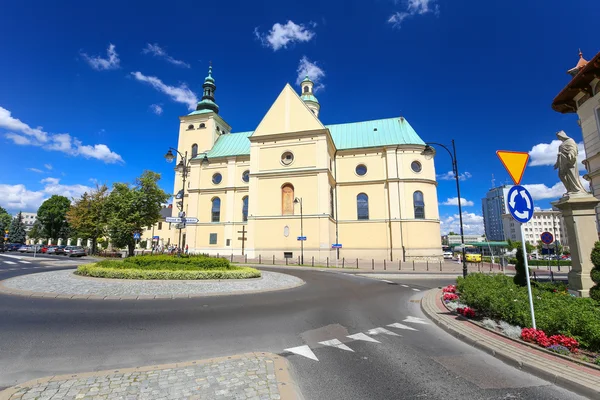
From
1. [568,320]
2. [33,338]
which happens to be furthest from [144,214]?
[568,320]

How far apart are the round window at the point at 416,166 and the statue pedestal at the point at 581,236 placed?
27.8m

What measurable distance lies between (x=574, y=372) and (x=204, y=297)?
9.26m

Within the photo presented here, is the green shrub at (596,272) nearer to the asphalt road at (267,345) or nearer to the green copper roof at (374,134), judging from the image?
the asphalt road at (267,345)

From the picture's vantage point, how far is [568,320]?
496 centimetres

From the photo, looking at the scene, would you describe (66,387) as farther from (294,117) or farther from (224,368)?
(294,117)

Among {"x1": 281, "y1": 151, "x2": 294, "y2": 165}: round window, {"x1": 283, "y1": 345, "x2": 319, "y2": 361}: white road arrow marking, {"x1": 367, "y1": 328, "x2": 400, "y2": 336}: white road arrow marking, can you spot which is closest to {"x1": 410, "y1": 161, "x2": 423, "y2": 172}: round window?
{"x1": 281, "y1": 151, "x2": 294, "y2": 165}: round window

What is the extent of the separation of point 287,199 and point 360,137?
15.1 meters

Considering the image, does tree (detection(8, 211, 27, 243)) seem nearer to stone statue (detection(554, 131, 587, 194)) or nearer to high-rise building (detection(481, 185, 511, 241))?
stone statue (detection(554, 131, 587, 194))

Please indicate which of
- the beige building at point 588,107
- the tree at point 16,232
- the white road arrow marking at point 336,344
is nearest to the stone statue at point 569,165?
the beige building at point 588,107

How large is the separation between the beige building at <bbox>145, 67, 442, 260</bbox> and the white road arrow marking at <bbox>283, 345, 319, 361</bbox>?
2667cm

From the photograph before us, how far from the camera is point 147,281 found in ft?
39.1

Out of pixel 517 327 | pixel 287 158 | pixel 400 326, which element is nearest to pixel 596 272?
pixel 517 327

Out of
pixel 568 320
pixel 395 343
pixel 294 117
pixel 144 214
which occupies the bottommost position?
pixel 395 343

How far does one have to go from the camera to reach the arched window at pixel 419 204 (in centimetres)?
3559
